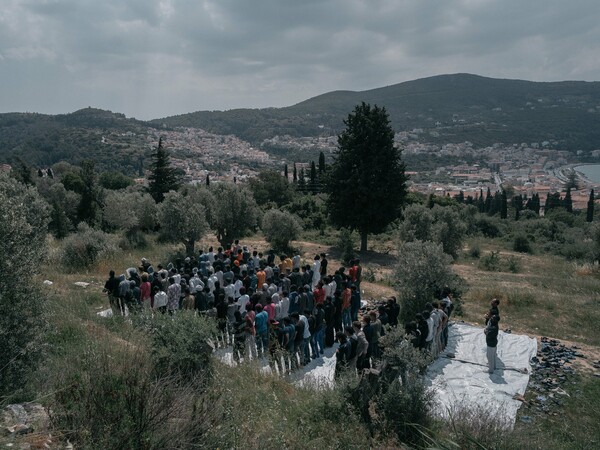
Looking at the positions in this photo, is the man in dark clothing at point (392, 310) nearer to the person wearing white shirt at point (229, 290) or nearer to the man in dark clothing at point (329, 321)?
the man in dark clothing at point (329, 321)

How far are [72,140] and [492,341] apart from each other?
149 metres

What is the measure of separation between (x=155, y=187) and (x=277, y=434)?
1488 inches

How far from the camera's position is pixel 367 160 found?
96.0 feet

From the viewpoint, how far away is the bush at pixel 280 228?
2695cm

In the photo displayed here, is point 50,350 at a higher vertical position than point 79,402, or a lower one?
lower

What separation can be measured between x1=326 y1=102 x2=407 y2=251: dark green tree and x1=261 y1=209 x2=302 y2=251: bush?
424cm

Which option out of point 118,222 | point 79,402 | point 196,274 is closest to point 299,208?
point 118,222

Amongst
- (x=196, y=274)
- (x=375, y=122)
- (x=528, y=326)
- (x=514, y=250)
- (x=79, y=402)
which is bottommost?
(x=514, y=250)

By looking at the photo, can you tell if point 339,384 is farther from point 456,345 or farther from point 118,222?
point 118,222

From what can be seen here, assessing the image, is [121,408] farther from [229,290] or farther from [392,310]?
[392,310]

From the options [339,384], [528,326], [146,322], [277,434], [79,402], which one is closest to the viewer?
[79,402]

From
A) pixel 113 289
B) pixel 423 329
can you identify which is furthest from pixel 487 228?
pixel 113 289

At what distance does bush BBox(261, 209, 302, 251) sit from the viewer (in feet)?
88.4

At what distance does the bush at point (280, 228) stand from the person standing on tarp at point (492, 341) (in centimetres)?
1695
